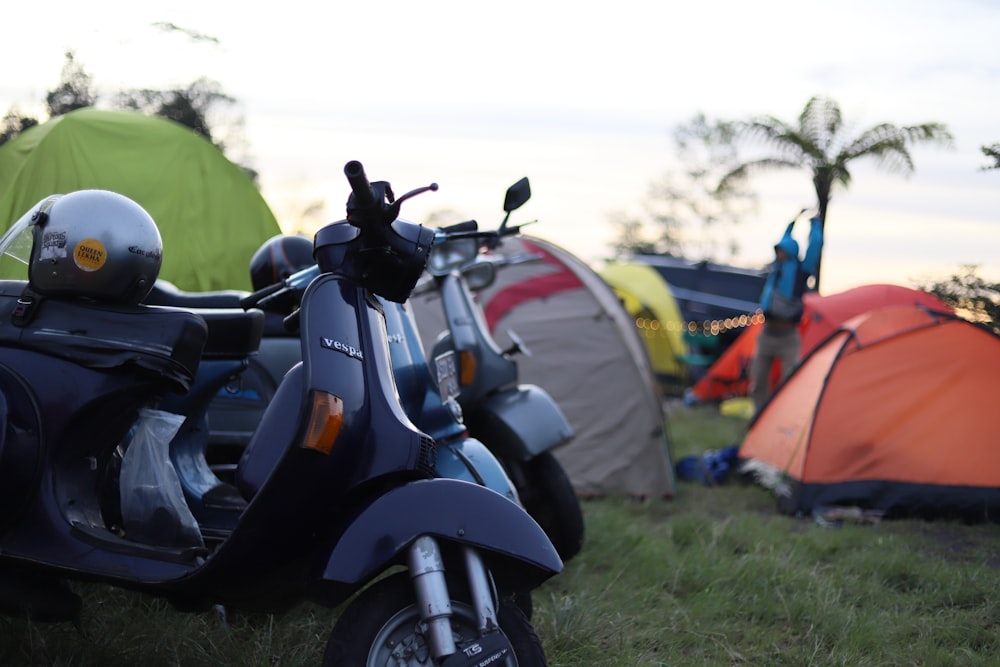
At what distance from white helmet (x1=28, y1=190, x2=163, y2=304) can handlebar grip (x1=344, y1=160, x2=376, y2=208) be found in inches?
31.8

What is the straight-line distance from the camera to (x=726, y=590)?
3.90 metres

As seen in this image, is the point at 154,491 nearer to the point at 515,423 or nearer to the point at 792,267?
the point at 515,423

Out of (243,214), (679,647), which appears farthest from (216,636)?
(243,214)

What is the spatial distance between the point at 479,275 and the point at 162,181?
6.36 feet

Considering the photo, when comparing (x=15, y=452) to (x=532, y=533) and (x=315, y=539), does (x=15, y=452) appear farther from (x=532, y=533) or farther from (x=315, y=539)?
(x=532, y=533)

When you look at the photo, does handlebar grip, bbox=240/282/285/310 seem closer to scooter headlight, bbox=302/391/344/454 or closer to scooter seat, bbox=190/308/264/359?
scooter seat, bbox=190/308/264/359

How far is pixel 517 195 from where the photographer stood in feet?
10.8

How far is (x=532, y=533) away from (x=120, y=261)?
1346mm

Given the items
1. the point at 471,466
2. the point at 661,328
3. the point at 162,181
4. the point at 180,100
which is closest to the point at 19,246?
the point at 471,466

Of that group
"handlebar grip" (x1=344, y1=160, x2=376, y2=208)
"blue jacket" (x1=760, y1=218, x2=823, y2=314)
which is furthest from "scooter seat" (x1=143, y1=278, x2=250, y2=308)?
"blue jacket" (x1=760, y1=218, x2=823, y2=314)

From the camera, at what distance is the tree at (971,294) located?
4.86m

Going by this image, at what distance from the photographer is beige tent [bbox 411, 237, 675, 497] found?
6141 millimetres

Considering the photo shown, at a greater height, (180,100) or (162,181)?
(180,100)

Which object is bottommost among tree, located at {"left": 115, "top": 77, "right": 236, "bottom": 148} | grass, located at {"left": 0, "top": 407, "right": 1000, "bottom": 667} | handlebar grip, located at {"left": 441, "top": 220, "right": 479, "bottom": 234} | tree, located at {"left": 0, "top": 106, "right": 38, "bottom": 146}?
grass, located at {"left": 0, "top": 407, "right": 1000, "bottom": 667}
